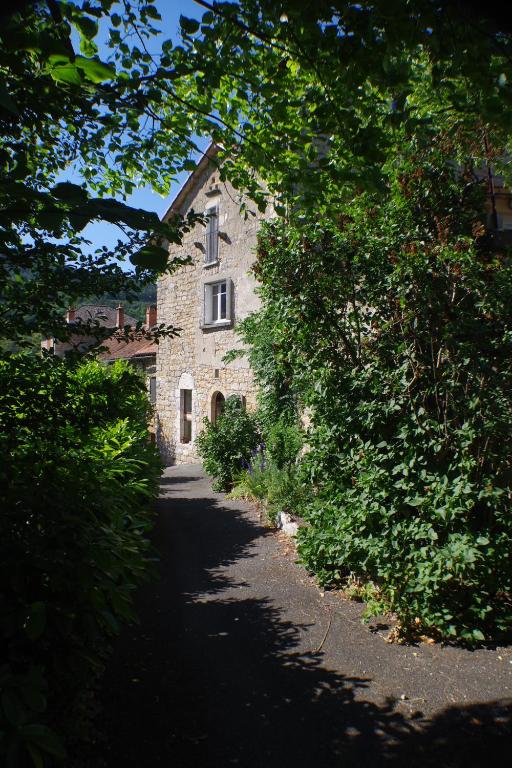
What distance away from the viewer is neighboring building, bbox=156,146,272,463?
13008 mm

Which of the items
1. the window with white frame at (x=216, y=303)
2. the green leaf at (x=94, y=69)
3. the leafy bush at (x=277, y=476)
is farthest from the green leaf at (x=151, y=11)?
the window with white frame at (x=216, y=303)

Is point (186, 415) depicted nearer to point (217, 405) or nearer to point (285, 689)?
point (217, 405)

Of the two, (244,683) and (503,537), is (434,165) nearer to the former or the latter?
(503,537)

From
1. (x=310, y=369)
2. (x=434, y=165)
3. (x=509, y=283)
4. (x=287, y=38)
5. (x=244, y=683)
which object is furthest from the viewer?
(x=310, y=369)

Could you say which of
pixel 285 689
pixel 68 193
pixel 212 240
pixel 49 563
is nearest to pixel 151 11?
pixel 68 193

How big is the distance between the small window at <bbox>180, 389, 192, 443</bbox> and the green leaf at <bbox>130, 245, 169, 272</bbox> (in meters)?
14.2

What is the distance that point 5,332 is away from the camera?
97.6 inches

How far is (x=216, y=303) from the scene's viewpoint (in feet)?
46.7

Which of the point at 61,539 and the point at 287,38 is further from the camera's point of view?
the point at 287,38

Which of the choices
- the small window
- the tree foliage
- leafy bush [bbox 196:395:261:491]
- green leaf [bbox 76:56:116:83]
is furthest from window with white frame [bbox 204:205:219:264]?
green leaf [bbox 76:56:116:83]

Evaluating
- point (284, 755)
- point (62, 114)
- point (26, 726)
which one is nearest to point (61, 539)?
point (26, 726)

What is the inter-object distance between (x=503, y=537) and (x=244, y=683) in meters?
2.27

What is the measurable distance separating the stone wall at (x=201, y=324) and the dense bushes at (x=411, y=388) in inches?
276

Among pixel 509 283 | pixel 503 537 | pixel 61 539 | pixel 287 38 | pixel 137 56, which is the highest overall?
pixel 137 56
